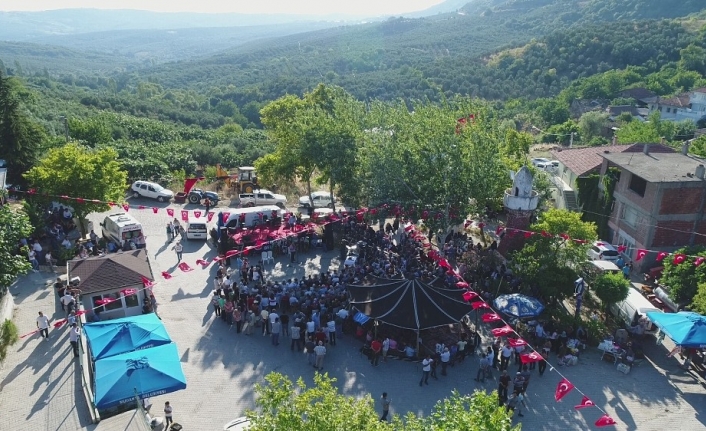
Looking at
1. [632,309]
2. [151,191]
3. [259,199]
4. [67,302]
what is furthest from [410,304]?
[151,191]

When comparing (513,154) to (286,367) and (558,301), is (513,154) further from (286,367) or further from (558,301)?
(286,367)

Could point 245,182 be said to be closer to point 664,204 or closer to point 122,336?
point 122,336

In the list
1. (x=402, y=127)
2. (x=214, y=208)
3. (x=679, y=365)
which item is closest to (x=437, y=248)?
(x=402, y=127)

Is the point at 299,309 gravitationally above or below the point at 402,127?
below

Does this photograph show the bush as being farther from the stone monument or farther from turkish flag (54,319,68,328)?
the stone monument

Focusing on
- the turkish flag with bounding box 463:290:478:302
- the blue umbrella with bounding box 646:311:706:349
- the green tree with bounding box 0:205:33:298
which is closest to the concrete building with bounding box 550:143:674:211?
the blue umbrella with bounding box 646:311:706:349

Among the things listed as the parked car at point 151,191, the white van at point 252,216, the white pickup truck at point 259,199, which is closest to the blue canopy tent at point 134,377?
the white van at point 252,216
